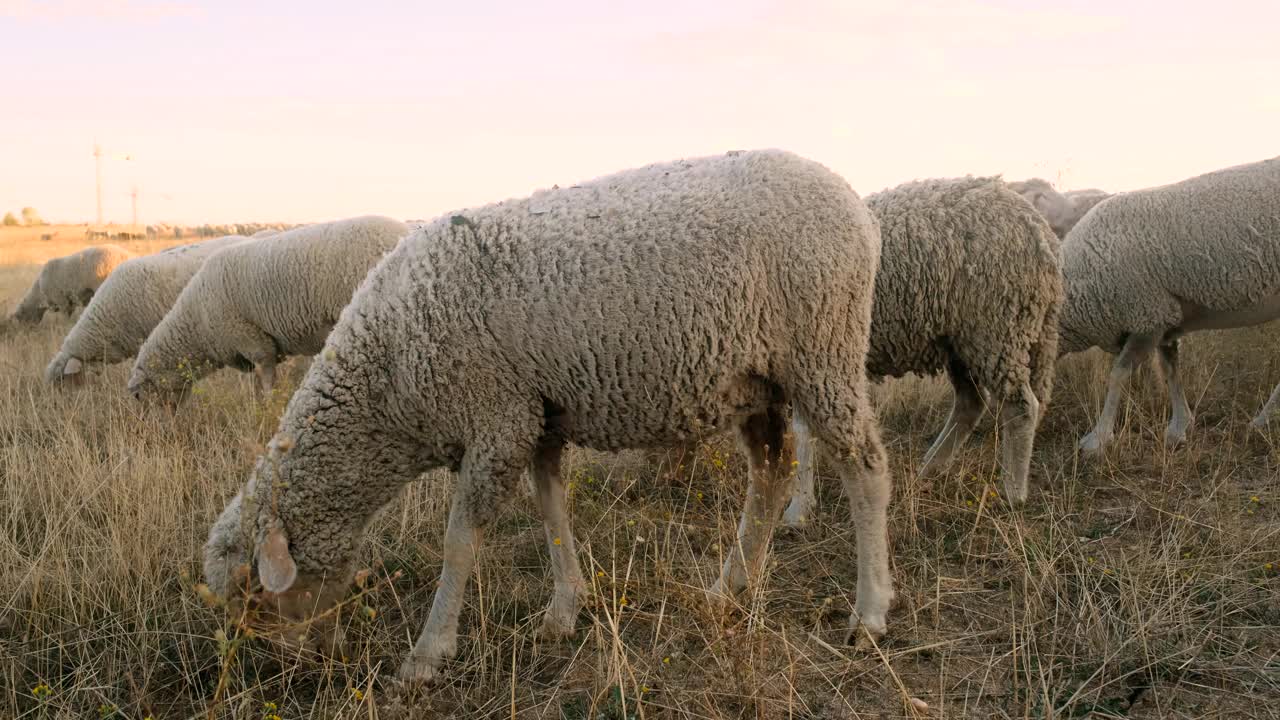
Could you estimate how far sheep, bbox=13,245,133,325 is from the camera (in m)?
13.8

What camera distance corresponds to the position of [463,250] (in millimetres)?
2971

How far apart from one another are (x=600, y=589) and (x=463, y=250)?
150 centimetres

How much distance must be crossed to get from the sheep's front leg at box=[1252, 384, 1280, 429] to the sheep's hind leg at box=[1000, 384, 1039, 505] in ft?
6.46

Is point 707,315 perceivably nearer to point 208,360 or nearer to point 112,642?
point 112,642

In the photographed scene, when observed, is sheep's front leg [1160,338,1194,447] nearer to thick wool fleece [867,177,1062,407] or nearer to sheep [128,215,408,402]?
thick wool fleece [867,177,1062,407]

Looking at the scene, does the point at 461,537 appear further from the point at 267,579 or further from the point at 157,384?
the point at 157,384

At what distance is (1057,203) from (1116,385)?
9.90ft

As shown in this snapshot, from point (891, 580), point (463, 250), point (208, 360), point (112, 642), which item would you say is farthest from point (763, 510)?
point (208, 360)

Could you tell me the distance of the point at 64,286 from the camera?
1382 centimetres

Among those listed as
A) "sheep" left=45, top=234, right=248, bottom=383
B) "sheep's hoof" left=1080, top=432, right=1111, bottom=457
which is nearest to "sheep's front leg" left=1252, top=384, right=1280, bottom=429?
"sheep's hoof" left=1080, top=432, right=1111, bottom=457

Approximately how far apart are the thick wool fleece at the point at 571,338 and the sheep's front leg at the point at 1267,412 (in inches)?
150

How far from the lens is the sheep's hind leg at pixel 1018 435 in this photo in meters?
4.35

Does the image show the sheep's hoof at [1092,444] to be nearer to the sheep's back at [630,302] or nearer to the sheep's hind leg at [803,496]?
the sheep's hind leg at [803,496]

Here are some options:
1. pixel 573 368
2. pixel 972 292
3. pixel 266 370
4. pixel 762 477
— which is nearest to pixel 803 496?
pixel 762 477
